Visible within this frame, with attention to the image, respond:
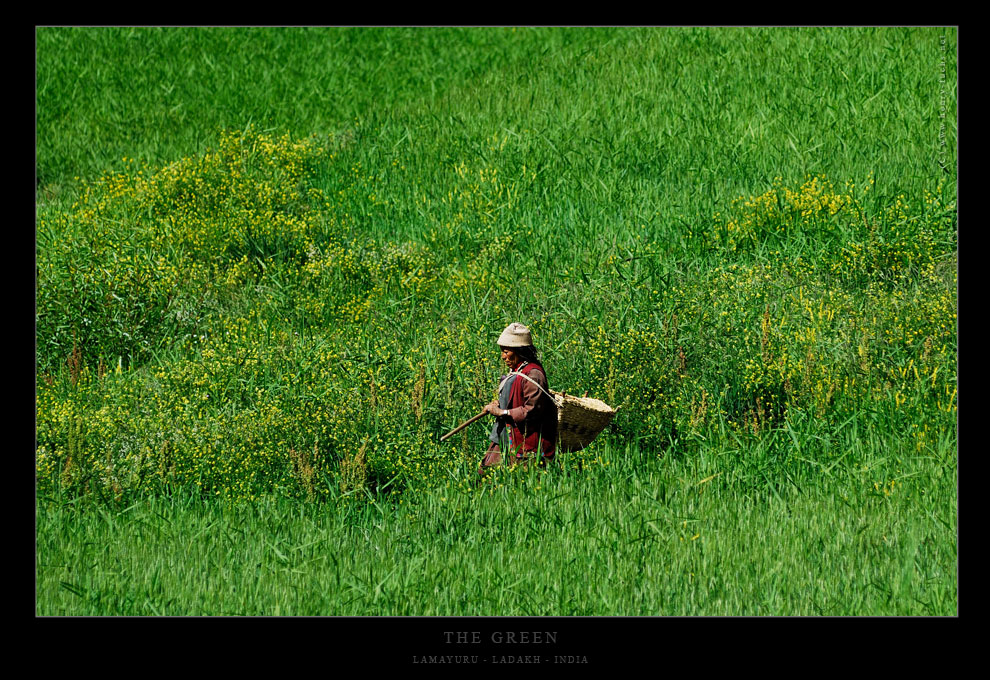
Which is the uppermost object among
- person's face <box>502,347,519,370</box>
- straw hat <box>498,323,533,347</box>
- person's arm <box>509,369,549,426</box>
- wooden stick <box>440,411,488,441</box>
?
straw hat <box>498,323,533,347</box>

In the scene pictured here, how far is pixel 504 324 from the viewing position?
855cm

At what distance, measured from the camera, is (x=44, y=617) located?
546cm

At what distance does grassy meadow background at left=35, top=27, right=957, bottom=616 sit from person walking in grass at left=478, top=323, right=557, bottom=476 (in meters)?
0.21

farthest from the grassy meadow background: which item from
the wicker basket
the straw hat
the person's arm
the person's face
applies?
the straw hat

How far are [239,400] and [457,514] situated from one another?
7.83 feet

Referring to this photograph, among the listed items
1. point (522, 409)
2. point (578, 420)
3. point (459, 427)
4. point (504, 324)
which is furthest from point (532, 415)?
point (504, 324)

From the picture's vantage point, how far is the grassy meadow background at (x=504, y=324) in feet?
19.6

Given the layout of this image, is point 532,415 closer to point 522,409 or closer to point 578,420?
point 522,409

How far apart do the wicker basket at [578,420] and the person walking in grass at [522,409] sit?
6 centimetres

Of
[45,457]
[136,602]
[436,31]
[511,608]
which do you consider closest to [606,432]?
[511,608]

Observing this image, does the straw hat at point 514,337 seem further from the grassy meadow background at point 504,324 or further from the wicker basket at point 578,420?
the grassy meadow background at point 504,324

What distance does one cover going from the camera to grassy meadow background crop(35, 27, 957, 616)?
5.98 m

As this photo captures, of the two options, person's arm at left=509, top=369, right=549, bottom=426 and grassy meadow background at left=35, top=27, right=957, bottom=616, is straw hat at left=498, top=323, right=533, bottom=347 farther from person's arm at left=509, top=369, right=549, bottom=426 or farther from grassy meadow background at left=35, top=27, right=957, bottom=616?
grassy meadow background at left=35, top=27, right=957, bottom=616

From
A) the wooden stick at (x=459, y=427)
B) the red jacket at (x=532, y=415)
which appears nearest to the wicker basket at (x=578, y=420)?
the red jacket at (x=532, y=415)
